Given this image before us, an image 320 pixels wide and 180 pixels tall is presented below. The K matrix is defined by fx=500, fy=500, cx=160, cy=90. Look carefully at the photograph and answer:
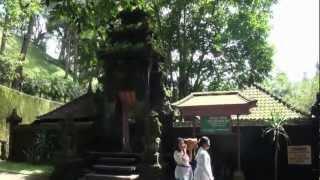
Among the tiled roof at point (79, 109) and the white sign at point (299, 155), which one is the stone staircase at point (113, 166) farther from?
the white sign at point (299, 155)

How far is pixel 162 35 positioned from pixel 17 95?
9.20 m

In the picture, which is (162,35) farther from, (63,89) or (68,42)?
(68,42)

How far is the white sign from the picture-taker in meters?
18.3

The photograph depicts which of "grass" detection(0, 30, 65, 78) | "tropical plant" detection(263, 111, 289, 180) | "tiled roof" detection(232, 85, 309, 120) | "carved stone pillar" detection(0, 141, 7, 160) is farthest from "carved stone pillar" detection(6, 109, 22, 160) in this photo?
"grass" detection(0, 30, 65, 78)

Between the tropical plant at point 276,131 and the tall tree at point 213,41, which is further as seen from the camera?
the tall tree at point 213,41

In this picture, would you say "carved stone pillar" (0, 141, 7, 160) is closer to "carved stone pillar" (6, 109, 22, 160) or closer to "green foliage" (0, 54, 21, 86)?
"carved stone pillar" (6, 109, 22, 160)

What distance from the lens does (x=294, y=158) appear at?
60.7 ft

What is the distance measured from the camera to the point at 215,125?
726 inches

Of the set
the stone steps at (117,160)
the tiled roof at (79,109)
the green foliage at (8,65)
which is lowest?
the stone steps at (117,160)

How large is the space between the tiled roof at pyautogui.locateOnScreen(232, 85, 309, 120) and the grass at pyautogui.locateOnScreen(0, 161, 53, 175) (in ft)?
26.9

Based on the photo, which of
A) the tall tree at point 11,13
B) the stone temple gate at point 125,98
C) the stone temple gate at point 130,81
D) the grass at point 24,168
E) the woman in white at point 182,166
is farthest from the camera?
the tall tree at point 11,13

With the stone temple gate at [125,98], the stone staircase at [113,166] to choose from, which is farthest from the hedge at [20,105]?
the stone staircase at [113,166]

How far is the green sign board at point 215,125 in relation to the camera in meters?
18.2

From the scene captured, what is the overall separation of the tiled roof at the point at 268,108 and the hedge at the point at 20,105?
11111mm
